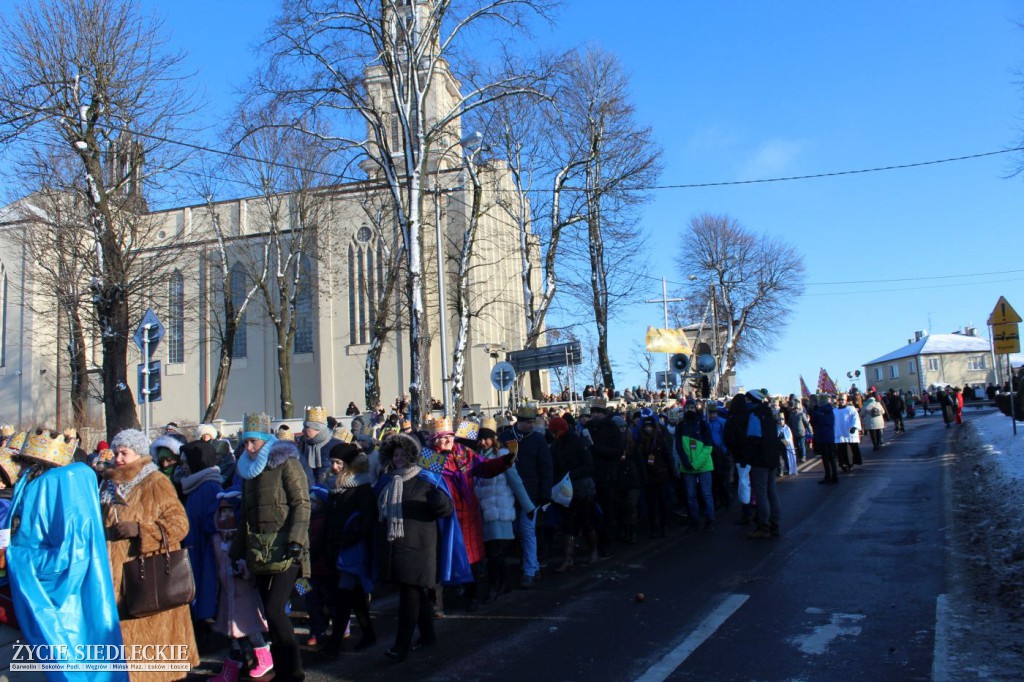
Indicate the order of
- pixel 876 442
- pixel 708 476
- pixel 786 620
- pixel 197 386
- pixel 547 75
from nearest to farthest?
pixel 786 620 → pixel 708 476 → pixel 547 75 → pixel 876 442 → pixel 197 386

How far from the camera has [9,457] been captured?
715 centimetres

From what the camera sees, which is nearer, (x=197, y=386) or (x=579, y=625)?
(x=579, y=625)

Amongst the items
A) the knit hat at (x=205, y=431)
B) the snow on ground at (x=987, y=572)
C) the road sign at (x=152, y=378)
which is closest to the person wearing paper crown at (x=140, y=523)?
the knit hat at (x=205, y=431)

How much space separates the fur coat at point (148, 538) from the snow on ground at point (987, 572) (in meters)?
4.82

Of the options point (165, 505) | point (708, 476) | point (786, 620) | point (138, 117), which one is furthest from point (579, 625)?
point (138, 117)

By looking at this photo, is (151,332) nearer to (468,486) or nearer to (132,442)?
(468,486)

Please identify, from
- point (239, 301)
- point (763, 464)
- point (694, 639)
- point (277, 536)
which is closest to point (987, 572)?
point (763, 464)

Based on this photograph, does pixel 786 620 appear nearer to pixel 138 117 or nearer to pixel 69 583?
pixel 69 583

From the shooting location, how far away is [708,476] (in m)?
11.7

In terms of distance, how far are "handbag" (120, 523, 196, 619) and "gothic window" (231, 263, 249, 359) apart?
31.7 metres

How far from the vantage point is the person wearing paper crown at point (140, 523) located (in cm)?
494

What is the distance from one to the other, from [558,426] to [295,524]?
4.69 metres

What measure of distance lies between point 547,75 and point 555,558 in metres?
10.8

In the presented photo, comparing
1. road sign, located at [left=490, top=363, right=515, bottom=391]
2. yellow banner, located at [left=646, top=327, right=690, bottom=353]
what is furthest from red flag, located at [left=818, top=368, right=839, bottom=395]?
road sign, located at [left=490, top=363, right=515, bottom=391]
